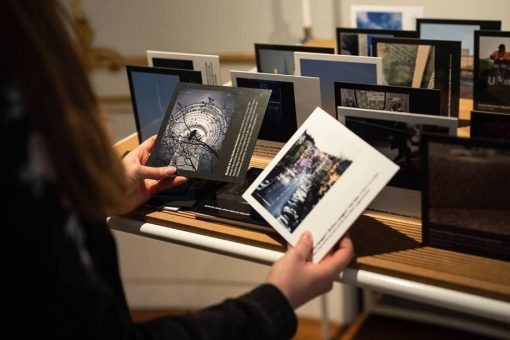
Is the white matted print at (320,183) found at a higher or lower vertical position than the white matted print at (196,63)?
lower

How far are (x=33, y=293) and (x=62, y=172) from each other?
0.11 metres

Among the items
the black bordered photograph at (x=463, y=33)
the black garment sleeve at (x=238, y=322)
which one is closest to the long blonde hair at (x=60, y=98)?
the black garment sleeve at (x=238, y=322)

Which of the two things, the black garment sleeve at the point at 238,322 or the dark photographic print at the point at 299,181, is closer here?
the black garment sleeve at the point at 238,322

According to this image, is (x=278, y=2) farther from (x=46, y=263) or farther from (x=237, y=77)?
(x=46, y=263)

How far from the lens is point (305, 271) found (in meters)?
0.72

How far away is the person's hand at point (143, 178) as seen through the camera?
924 millimetres

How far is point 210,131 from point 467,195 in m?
0.40

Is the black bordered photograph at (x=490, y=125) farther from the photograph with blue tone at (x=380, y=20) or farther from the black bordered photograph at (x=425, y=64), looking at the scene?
the photograph with blue tone at (x=380, y=20)

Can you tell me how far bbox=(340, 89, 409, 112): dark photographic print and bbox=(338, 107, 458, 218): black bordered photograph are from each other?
2.2 inches

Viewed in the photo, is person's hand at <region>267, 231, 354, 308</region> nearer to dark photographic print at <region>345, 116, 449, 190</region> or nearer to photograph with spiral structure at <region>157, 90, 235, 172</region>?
dark photographic print at <region>345, 116, 449, 190</region>

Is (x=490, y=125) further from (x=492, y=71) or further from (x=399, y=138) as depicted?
(x=492, y=71)

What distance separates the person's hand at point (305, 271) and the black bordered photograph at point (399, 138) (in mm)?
116

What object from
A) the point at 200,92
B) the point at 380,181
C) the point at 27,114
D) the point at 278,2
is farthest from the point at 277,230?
the point at 278,2

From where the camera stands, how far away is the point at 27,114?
1.59 feet
